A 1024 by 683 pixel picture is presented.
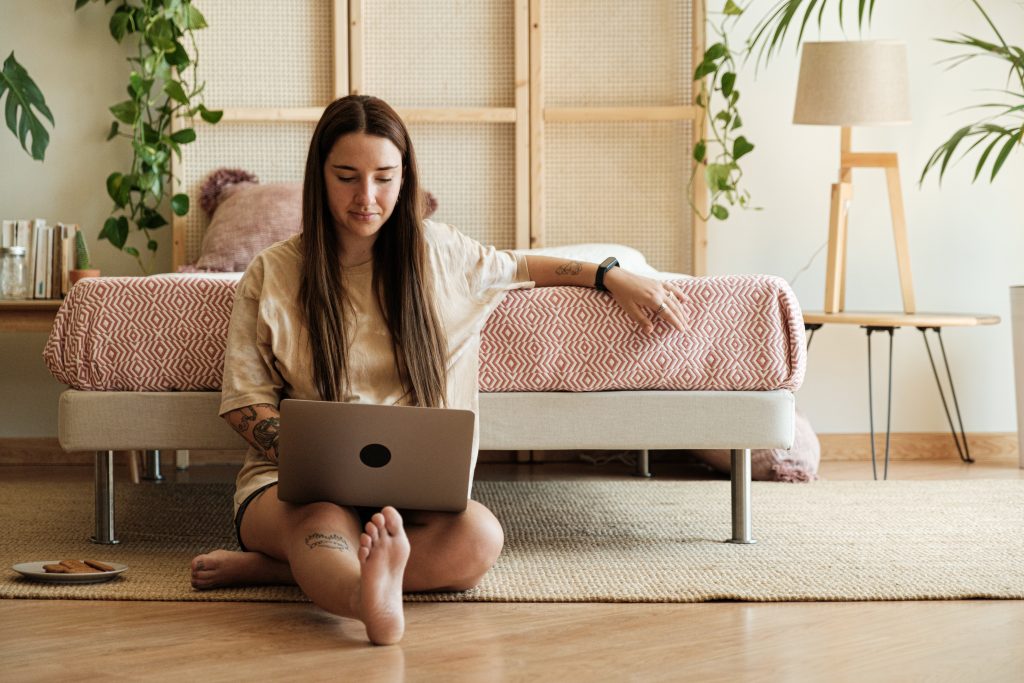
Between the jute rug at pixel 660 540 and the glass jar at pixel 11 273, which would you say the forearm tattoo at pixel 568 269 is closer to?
the jute rug at pixel 660 540

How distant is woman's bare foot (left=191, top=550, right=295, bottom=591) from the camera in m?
2.05

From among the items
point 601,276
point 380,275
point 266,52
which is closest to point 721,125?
point 266,52

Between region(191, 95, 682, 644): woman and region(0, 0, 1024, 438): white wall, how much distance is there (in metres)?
2.08

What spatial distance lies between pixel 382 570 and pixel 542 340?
77 cm

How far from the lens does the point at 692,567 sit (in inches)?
88.6

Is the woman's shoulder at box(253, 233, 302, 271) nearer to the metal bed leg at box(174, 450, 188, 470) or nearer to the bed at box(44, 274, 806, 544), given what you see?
the bed at box(44, 274, 806, 544)

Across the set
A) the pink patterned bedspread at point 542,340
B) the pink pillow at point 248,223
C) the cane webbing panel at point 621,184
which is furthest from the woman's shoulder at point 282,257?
the cane webbing panel at point 621,184

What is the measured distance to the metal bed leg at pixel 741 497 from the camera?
2.42 meters

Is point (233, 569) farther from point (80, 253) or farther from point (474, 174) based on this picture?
point (474, 174)

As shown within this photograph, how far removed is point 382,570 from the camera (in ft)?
5.47

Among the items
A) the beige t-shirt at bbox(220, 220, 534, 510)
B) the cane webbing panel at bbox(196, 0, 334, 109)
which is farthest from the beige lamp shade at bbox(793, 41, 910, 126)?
the beige t-shirt at bbox(220, 220, 534, 510)

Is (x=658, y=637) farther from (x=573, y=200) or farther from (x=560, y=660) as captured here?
(x=573, y=200)

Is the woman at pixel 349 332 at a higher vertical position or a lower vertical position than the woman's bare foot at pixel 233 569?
higher

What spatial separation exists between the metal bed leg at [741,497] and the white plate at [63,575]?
1.21 metres
